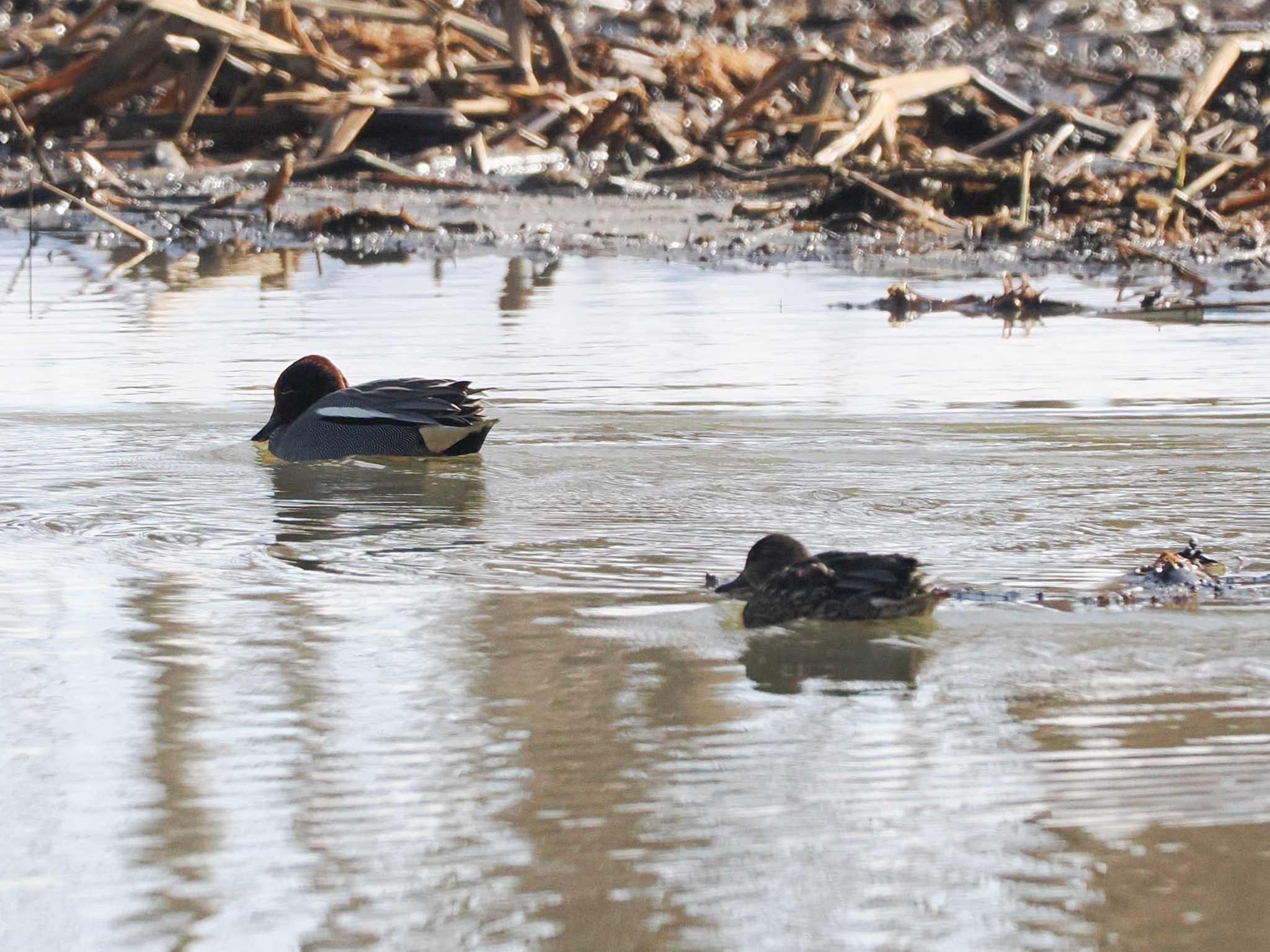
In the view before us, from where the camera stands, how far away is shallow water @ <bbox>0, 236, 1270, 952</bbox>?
3.36 meters

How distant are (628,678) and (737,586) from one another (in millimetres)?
677

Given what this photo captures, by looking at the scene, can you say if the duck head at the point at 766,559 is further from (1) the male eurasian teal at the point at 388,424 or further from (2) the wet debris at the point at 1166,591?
(1) the male eurasian teal at the point at 388,424

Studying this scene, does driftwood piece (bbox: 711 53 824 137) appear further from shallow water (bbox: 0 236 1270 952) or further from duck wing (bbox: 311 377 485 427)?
duck wing (bbox: 311 377 485 427)

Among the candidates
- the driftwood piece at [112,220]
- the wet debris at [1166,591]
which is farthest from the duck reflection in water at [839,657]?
the driftwood piece at [112,220]

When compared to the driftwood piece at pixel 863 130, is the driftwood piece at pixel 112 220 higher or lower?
lower

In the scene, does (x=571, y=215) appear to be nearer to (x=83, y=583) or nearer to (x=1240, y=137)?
(x=1240, y=137)

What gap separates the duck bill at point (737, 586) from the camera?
5109mm

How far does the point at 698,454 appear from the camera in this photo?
7125 mm

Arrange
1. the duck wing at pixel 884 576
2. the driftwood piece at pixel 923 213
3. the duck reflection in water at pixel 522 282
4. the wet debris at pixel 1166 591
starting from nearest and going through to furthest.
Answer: the duck wing at pixel 884 576
the wet debris at pixel 1166 591
the duck reflection in water at pixel 522 282
the driftwood piece at pixel 923 213

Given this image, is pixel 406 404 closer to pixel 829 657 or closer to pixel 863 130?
pixel 829 657

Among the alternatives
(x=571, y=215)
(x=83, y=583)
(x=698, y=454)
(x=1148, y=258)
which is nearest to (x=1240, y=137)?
(x=1148, y=258)

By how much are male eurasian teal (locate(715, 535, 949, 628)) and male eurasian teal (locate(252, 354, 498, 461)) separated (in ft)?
7.41

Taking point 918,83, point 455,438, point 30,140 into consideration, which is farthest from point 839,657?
point 918,83

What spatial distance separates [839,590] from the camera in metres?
4.93
